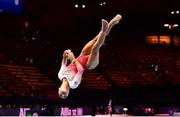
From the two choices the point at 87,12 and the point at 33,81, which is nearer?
the point at 33,81

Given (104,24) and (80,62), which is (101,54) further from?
(104,24)

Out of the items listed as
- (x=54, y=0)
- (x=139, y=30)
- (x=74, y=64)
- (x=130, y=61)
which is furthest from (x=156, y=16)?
(x=74, y=64)

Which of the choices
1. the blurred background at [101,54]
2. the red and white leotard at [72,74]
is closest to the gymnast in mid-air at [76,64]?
the red and white leotard at [72,74]

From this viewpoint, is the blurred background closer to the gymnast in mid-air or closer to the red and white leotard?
the gymnast in mid-air

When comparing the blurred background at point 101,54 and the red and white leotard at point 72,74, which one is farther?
the blurred background at point 101,54

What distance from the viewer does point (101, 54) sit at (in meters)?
19.0

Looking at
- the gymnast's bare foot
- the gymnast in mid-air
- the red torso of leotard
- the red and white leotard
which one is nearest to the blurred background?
the red torso of leotard

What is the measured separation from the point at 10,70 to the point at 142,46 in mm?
7502

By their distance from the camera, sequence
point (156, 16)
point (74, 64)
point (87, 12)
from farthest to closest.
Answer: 1. point (156, 16)
2. point (87, 12)
3. point (74, 64)

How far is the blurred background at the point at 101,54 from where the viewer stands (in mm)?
15062

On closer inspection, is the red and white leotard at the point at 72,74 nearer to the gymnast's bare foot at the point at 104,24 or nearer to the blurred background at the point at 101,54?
the gymnast's bare foot at the point at 104,24

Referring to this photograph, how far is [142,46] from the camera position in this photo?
2045 cm

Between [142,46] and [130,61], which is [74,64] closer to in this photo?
[130,61]

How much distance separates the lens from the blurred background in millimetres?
15062
